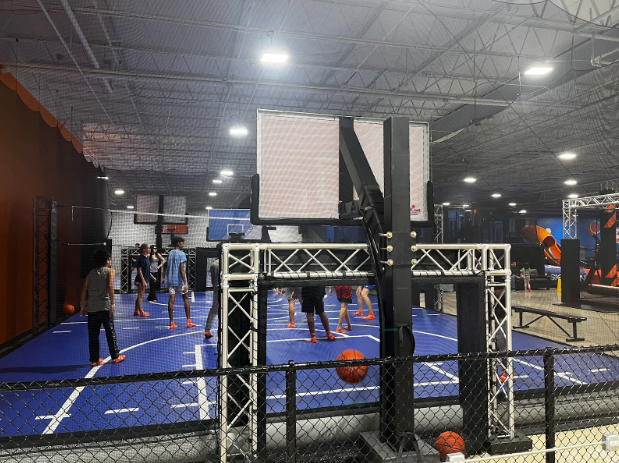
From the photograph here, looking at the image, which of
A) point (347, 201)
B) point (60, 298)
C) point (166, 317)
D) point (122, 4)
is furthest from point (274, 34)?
point (60, 298)

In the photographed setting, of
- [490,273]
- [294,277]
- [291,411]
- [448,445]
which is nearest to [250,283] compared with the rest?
[294,277]

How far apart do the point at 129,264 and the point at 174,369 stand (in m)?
10.7

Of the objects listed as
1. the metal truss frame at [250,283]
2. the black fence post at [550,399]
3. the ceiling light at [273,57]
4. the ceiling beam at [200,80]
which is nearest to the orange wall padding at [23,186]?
the ceiling beam at [200,80]

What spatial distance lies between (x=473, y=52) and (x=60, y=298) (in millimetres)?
11776

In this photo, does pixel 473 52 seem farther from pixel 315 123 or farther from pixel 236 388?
pixel 236 388

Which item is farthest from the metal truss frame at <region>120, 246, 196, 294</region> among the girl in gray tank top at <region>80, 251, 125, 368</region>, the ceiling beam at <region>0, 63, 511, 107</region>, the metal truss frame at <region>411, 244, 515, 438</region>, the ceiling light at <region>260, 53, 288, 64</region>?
the metal truss frame at <region>411, 244, 515, 438</region>

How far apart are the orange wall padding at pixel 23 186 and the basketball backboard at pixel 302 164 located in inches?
235

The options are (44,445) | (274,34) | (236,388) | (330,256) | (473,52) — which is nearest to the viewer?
(44,445)

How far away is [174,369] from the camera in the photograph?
622cm

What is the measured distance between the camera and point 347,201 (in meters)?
4.21

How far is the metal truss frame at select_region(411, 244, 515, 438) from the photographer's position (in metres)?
4.11

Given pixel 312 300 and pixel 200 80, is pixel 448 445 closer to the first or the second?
pixel 312 300

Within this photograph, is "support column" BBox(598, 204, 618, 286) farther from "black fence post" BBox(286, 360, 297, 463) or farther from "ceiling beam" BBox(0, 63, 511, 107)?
"black fence post" BBox(286, 360, 297, 463)

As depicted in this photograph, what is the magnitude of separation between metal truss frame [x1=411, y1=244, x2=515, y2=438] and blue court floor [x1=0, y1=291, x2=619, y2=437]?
0.40m
